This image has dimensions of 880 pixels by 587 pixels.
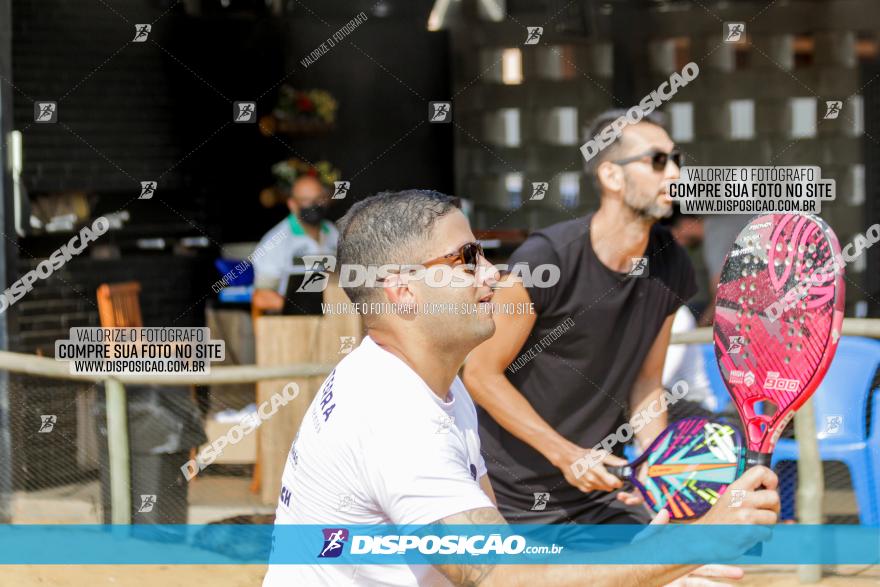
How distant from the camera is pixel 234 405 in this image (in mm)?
4891

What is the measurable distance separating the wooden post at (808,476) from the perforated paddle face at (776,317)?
1791mm

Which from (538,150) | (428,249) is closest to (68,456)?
(428,249)

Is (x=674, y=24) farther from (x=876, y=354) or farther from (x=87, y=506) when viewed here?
(x=87, y=506)

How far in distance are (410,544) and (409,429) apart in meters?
0.22

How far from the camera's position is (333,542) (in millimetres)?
2266

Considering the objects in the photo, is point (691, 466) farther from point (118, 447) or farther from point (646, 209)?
point (118, 447)

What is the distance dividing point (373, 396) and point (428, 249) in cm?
42

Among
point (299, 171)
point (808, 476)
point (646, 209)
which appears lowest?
point (808, 476)

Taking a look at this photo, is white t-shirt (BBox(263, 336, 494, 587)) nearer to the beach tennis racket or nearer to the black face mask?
the beach tennis racket

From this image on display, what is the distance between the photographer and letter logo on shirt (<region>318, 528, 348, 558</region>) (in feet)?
7.39

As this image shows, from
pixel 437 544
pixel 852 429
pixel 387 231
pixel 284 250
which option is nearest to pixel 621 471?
pixel 387 231

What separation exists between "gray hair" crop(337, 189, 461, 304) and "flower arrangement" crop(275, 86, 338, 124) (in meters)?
6.54

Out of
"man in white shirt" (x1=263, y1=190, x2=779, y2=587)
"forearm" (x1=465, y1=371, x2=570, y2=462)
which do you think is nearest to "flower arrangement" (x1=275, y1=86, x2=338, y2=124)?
"forearm" (x1=465, y1=371, x2=570, y2=462)

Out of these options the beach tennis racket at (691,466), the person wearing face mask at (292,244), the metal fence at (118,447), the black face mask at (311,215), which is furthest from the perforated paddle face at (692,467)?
the black face mask at (311,215)
